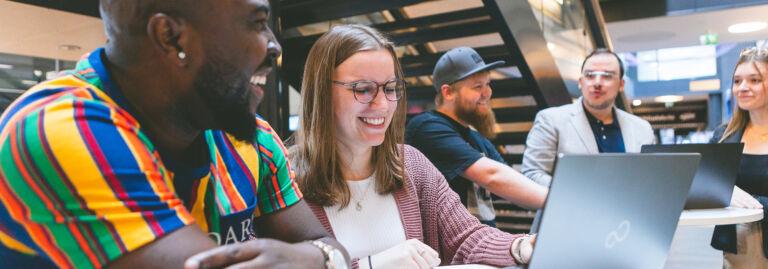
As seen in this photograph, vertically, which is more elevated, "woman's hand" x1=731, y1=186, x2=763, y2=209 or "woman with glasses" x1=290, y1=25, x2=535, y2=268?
"woman with glasses" x1=290, y1=25, x2=535, y2=268

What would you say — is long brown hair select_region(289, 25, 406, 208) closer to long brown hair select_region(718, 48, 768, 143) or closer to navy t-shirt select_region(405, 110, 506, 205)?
navy t-shirt select_region(405, 110, 506, 205)

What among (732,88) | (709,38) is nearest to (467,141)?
(732,88)

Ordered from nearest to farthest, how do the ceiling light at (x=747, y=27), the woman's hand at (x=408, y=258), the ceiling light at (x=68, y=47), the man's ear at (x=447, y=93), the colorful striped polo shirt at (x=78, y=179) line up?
the colorful striped polo shirt at (x=78, y=179) < the woman's hand at (x=408, y=258) < the man's ear at (x=447, y=93) < the ceiling light at (x=68, y=47) < the ceiling light at (x=747, y=27)

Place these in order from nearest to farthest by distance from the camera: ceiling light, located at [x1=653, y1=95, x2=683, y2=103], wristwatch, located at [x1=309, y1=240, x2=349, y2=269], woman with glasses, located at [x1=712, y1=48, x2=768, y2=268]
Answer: wristwatch, located at [x1=309, y1=240, x2=349, y2=269] → woman with glasses, located at [x1=712, y1=48, x2=768, y2=268] → ceiling light, located at [x1=653, y1=95, x2=683, y2=103]

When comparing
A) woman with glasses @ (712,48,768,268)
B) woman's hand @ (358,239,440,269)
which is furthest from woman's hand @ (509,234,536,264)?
woman with glasses @ (712,48,768,268)

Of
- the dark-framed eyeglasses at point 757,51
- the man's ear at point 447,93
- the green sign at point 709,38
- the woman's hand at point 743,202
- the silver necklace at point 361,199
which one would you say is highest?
the green sign at point 709,38

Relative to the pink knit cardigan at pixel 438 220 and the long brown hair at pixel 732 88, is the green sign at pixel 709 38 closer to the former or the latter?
the long brown hair at pixel 732 88

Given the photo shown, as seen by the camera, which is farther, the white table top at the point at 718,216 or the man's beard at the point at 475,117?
the man's beard at the point at 475,117

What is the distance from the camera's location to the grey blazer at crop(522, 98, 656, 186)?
2961 mm

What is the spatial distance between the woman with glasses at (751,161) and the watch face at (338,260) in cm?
255

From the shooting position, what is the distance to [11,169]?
574mm

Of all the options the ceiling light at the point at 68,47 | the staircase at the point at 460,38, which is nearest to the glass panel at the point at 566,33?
the staircase at the point at 460,38

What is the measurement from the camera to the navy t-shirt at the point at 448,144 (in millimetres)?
2459

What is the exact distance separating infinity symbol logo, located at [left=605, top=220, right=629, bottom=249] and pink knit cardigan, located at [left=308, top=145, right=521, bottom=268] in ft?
1.52
